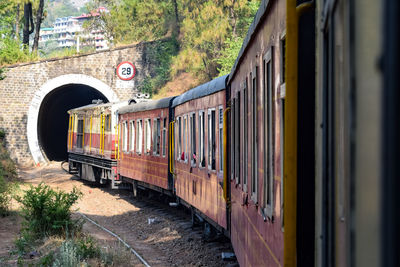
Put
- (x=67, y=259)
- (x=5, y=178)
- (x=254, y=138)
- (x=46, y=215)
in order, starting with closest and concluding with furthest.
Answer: (x=254, y=138) → (x=67, y=259) → (x=46, y=215) → (x=5, y=178)

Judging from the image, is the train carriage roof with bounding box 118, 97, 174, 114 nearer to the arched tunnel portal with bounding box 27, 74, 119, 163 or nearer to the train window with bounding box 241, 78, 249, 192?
the train window with bounding box 241, 78, 249, 192

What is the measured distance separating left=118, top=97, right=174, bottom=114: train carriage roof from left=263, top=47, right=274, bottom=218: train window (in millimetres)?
11997

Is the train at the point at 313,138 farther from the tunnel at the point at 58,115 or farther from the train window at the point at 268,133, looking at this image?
the tunnel at the point at 58,115

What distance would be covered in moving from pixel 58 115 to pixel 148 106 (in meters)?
28.6

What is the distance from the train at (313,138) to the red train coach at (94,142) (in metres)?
12.8

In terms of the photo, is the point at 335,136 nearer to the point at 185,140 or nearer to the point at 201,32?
the point at 185,140

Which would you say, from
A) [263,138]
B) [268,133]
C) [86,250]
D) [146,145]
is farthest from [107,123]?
[268,133]

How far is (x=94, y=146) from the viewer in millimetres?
25047

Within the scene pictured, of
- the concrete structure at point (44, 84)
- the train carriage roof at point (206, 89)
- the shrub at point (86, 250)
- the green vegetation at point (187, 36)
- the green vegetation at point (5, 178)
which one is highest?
the green vegetation at point (187, 36)

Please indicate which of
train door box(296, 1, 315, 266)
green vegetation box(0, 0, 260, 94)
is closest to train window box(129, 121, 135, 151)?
green vegetation box(0, 0, 260, 94)

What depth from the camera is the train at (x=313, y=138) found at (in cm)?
102

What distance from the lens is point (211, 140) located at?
34.5 feet

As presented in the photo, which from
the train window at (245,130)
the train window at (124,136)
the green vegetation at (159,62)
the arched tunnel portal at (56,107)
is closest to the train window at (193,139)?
the train window at (245,130)

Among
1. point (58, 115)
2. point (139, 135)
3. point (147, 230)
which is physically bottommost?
point (147, 230)
